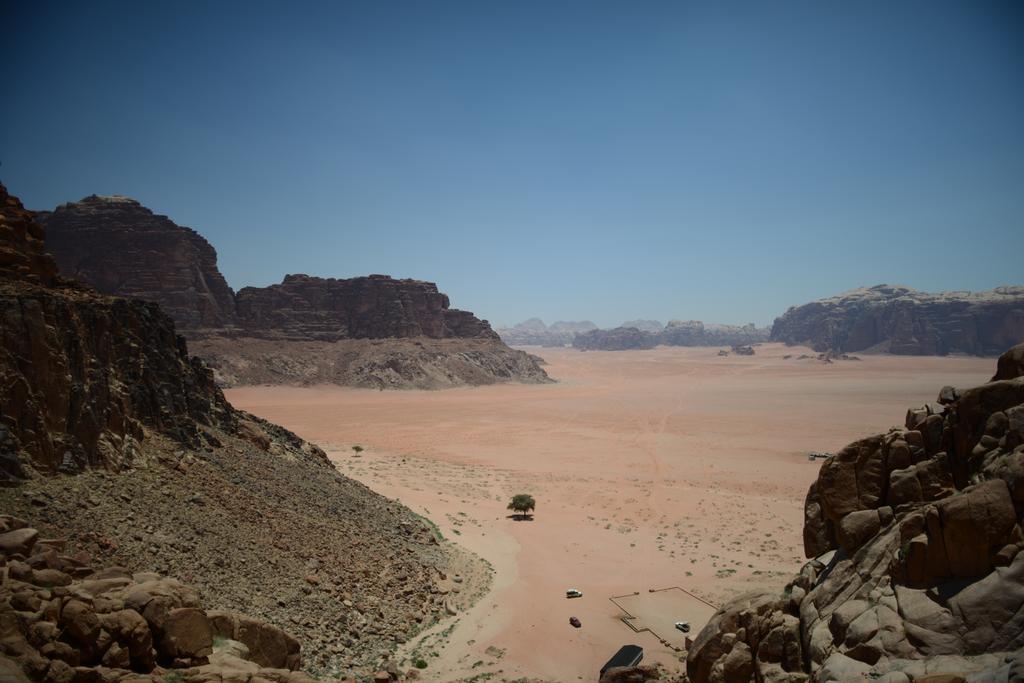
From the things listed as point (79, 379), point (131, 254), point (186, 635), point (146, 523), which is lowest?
point (186, 635)

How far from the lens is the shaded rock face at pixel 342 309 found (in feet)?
353

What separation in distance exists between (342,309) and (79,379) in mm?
103246

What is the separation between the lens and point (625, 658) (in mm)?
13875

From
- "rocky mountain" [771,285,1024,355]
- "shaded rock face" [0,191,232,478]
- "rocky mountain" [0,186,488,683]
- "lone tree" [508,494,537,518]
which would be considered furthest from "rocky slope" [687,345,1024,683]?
"rocky mountain" [771,285,1024,355]

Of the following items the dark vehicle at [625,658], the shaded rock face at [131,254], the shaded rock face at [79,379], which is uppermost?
the shaded rock face at [131,254]

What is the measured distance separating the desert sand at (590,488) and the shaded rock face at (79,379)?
1022 cm

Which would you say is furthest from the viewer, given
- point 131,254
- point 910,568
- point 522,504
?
point 131,254

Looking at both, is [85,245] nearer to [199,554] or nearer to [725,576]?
[199,554]

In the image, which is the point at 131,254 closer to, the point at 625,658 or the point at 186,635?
the point at 186,635

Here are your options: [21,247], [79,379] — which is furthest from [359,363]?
[79,379]

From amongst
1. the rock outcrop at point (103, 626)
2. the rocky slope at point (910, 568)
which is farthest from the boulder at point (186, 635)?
the rocky slope at point (910, 568)

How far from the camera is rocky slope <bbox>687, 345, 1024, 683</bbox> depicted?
7383 millimetres

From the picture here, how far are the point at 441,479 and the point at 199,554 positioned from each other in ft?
75.9

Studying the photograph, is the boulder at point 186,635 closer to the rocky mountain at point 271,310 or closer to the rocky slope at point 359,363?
the rocky slope at point 359,363
